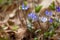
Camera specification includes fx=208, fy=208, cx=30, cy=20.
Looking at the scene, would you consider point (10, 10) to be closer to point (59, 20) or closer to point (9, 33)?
point (9, 33)

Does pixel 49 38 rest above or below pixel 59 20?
below

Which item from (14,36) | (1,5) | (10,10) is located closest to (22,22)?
(14,36)

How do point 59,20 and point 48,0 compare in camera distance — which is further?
point 48,0

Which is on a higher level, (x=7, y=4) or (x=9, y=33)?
(x=7, y=4)

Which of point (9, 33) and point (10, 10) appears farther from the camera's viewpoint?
point (10, 10)

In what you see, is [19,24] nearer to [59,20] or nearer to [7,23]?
[7,23]

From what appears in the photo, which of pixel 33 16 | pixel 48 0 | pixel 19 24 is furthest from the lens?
pixel 48 0

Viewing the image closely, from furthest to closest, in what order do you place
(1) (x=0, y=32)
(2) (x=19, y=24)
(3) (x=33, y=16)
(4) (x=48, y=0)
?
(4) (x=48, y=0) → (2) (x=19, y=24) → (1) (x=0, y=32) → (3) (x=33, y=16)

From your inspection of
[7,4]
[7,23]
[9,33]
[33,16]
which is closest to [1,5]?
[7,4]

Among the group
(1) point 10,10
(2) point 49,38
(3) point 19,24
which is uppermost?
(1) point 10,10
